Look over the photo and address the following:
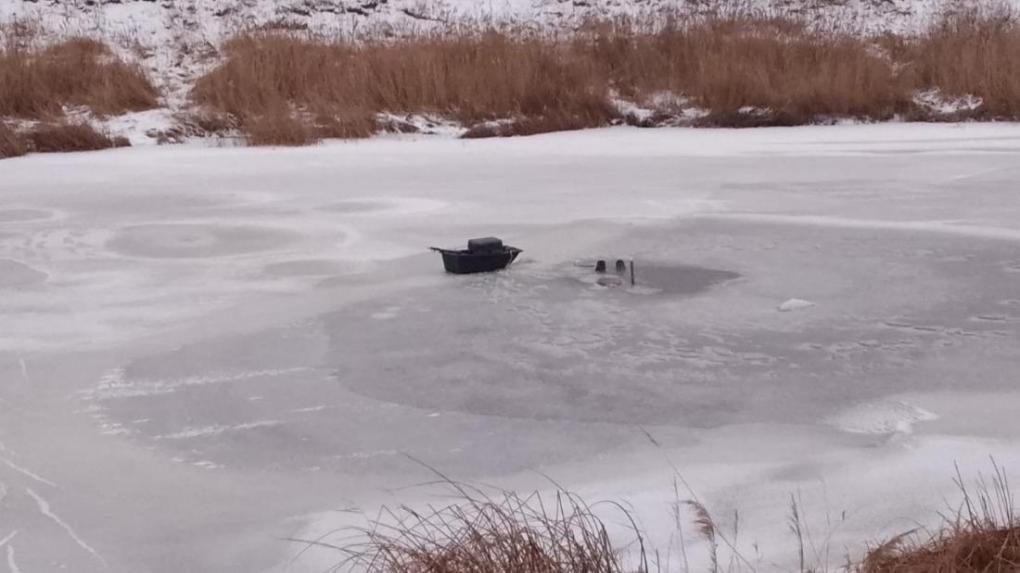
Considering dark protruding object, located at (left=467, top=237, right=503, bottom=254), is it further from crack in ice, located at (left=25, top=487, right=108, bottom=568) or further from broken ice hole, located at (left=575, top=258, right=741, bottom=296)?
crack in ice, located at (left=25, top=487, right=108, bottom=568)

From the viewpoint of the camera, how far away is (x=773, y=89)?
31.8ft

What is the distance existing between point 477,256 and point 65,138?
5448 mm

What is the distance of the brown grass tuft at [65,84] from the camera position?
31.7ft

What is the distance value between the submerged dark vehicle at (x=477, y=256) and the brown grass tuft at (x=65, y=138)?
208 inches

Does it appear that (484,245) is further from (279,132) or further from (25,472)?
(279,132)

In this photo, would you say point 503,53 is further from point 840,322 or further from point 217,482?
point 217,482

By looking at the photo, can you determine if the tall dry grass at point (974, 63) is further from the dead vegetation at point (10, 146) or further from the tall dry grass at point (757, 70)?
the dead vegetation at point (10, 146)

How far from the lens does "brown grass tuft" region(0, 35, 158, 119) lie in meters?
9.65

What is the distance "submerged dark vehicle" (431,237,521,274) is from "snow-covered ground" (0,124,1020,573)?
0.07 metres

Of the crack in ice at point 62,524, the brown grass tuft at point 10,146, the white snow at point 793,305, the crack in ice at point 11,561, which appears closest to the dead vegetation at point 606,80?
the brown grass tuft at point 10,146

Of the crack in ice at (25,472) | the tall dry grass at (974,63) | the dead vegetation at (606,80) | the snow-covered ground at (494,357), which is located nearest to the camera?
the snow-covered ground at (494,357)

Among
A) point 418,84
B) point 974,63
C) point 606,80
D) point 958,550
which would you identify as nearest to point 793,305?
point 958,550

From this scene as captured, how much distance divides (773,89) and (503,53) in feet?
8.19

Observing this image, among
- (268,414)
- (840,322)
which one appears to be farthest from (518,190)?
(268,414)
